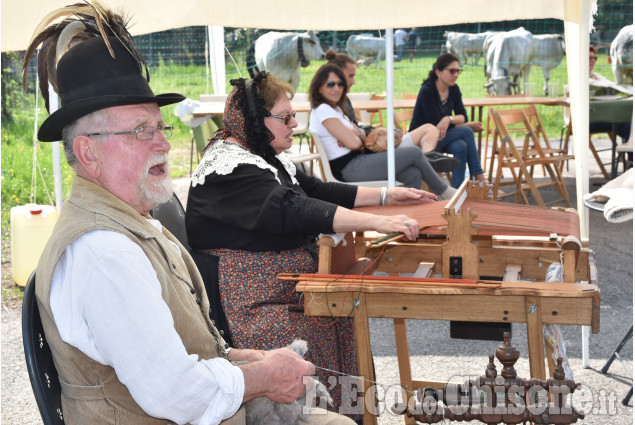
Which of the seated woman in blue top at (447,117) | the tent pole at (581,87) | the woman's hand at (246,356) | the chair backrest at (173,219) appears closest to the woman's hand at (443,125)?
the seated woman in blue top at (447,117)

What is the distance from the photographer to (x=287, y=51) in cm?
1135

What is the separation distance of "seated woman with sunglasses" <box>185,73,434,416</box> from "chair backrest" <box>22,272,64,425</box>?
111cm

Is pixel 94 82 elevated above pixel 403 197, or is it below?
above

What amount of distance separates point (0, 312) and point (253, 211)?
8.29ft

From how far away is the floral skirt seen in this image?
271 cm

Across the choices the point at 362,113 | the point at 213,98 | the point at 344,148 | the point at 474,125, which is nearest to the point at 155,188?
the point at 344,148

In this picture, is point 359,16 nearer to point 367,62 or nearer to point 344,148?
point 344,148

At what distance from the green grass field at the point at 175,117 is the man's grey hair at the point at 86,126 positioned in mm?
3521

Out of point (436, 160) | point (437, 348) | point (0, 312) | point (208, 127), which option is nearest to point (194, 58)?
point (208, 127)

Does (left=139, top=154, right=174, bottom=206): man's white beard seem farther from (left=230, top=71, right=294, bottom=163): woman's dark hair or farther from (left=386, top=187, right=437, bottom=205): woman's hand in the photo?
(left=386, top=187, right=437, bottom=205): woman's hand

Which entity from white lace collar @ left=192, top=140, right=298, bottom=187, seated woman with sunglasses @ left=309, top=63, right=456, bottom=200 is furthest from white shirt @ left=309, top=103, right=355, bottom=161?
white lace collar @ left=192, top=140, right=298, bottom=187

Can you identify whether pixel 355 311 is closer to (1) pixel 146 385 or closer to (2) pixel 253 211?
(2) pixel 253 211

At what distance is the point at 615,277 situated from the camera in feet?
16.6

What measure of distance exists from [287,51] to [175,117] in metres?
2.01
